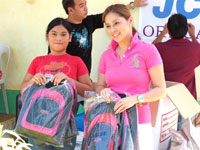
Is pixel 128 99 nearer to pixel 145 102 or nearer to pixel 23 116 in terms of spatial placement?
pixel 145 102

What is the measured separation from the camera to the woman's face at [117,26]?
5.42 ft

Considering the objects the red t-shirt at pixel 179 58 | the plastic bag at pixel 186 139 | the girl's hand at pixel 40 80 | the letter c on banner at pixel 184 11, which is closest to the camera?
the girl's hand at pixel 40 80

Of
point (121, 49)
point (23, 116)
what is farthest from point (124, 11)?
point (23, 116)

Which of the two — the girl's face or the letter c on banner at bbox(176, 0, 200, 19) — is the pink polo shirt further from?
the letter c on banner at bbox(176, 0, 200, 19)

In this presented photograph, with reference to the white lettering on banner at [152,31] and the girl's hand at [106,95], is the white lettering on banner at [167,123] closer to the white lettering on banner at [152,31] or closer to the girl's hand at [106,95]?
the girl's hand at [106,95]

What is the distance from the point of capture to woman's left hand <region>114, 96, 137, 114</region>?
153cm

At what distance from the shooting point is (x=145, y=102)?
5.41ft

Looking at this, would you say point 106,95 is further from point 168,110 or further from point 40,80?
point 168,110

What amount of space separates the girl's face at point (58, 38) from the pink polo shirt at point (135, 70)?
0.50 meters

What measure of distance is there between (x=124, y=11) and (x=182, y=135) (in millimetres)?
1175

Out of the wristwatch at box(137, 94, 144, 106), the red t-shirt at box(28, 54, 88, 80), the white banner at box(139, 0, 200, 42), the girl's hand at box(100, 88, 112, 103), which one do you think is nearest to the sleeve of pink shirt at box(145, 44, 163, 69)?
the wristwatch at box(137, 94, 144, 106)

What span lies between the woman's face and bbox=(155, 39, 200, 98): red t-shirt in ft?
2.54

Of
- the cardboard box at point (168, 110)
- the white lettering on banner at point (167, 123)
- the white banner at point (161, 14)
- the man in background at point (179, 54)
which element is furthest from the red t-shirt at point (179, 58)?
the white banner at point (161, 14)

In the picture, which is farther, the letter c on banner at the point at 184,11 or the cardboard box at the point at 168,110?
the letter c on banner at the point at 184,11
